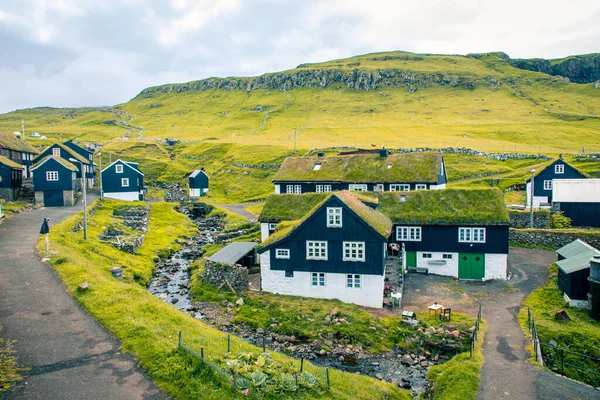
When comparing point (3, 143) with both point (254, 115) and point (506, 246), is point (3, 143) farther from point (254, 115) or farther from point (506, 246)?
point (254, 115)

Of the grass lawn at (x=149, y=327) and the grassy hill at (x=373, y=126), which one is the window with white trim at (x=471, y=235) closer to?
the grass lawn at (x=149, y=327)

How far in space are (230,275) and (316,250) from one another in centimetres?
751

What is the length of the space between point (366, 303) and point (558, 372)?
1298 centimetres

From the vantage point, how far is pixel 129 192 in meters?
72.7

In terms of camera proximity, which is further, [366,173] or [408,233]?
[366,173]

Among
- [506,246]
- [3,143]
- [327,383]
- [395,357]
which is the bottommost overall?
[395,357]

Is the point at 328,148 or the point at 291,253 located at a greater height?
the point at 328,148

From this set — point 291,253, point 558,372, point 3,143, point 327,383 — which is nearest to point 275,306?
point 291,253

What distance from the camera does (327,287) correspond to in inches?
1260

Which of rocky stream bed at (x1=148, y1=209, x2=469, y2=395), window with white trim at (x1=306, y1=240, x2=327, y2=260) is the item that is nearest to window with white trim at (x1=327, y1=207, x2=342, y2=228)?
window with white trim at (x1=306, y1=240, x2=327, y2=260)

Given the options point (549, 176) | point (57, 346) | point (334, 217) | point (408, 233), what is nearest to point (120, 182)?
point (334, 217)

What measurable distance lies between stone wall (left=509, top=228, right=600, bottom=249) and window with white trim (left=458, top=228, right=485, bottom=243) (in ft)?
42.6

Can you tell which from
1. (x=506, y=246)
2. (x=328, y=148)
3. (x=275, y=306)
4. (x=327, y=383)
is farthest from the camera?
(x=328, y=148)

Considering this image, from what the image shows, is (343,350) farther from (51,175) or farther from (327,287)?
(51,175)
